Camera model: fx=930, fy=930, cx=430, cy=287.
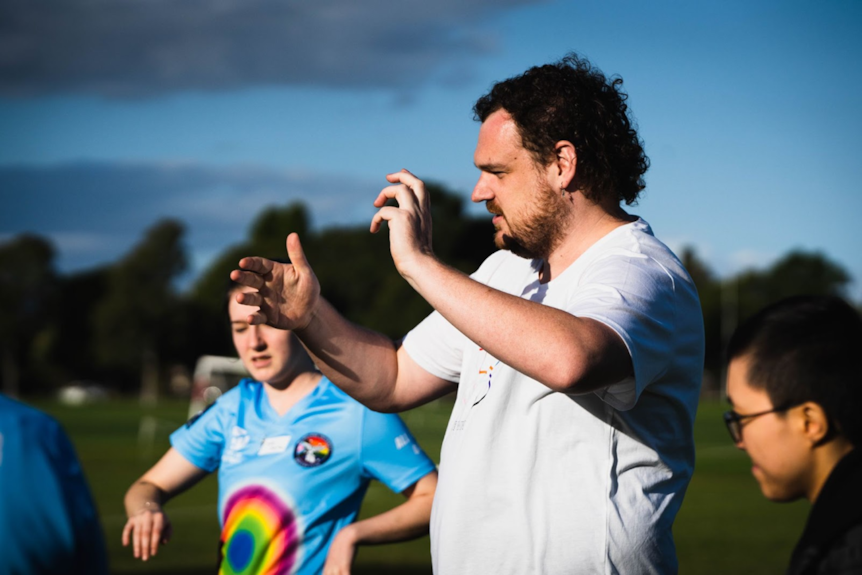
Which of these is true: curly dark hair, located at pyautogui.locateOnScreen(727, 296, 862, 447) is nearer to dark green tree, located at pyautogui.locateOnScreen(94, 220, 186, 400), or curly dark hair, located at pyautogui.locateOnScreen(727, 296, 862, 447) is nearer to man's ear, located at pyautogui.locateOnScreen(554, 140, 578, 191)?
man's ear, located at pyautogui.locateOnScreen(554, 140, 578, 191)

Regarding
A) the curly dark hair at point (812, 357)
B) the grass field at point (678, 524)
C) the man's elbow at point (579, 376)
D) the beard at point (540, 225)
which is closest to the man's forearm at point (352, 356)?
the beard at point (540, 225)

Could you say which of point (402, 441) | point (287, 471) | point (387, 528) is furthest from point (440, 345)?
point (287, 471)

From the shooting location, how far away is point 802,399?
94.9 inches

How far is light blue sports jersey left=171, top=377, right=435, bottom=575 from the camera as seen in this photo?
425 cm

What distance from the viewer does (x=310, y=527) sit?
428cm

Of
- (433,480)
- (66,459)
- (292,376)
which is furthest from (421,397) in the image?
(66,459)

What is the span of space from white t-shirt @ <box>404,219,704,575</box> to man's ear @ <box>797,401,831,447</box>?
48cm

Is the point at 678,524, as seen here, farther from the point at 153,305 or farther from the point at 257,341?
the point at 153,305

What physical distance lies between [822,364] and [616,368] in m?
0.54

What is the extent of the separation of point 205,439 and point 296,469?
588 millimetres

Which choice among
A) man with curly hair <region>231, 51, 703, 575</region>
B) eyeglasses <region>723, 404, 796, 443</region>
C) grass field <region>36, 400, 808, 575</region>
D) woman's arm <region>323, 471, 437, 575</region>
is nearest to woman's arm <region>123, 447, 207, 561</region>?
woman's arm <region>323, 471, 437, 575</region>

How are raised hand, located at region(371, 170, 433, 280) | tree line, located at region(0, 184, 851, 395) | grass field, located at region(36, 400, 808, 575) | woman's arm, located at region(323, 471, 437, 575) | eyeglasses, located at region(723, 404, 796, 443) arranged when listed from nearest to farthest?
1. eyeglasses, located at region(723, 404, 796, 443)
2. raised hand, located at region(371, 170, 433, 280)
3. woman's arm, located at region(323, 471, 437, 575)
4. grass field, located at region(36, 400, 808, 575)
5. tree line, located at region(0, 184, 851, 395)

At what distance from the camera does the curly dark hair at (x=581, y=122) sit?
330cm

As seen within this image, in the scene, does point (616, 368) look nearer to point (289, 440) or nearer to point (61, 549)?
point (61, 549)
